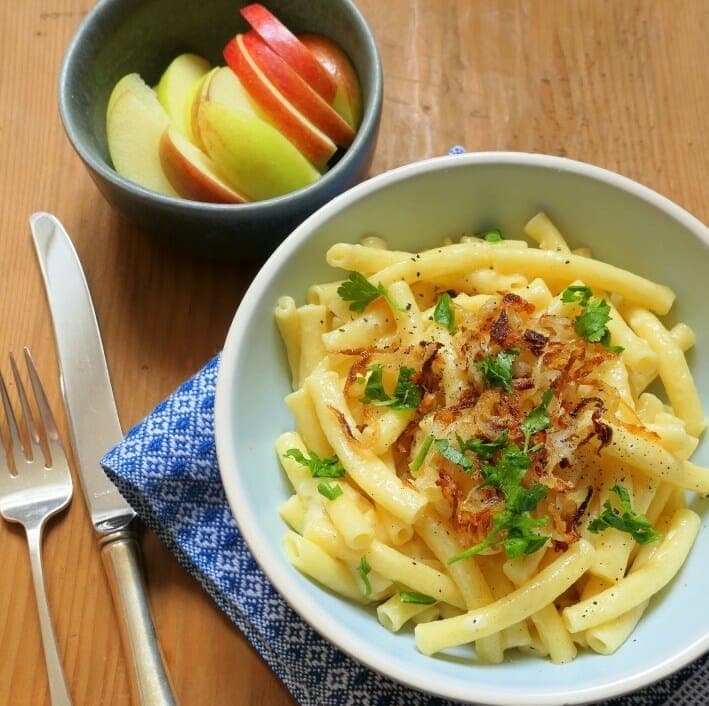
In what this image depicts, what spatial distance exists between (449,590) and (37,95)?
129cm

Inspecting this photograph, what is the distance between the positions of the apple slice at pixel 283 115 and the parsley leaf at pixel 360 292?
1.03ft

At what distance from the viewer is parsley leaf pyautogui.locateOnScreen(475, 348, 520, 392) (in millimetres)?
1140

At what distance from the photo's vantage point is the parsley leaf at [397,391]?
1.17 metres

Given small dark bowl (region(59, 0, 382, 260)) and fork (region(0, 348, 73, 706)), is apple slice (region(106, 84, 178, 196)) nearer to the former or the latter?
small dark bowl (region(59, 0, 382, 260))

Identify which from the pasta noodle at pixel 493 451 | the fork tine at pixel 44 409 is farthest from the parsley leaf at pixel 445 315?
the fork tine at pixel 44 409

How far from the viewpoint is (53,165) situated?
5.53 feet

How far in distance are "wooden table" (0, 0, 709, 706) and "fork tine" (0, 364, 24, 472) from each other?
8cm

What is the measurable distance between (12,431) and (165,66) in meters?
0.74

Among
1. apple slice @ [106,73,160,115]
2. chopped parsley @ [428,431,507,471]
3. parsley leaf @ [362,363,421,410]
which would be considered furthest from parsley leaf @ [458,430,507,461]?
apple slice @ [106,73,160,115]

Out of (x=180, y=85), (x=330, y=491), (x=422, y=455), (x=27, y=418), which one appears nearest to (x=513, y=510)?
(x=422, y=455)

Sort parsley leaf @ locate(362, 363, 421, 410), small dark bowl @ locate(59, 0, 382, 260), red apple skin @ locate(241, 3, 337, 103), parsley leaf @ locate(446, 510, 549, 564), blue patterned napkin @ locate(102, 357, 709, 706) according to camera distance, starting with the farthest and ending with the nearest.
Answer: red apple skin @ locate(241, 3, 337, 103) → small dark bowl @ locate(59, 0, 382, 260) → blue patterned napkin @ locate(102, 357, 709, 706) → parsley leaf @ locate(362, 363, 421, 410) → parsley leaf @ locate(446, 510, 549, 564)

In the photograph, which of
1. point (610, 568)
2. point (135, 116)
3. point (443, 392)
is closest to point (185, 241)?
point (135, 116)

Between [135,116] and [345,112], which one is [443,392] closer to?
[345,112]

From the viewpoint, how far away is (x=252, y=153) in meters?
1.41
